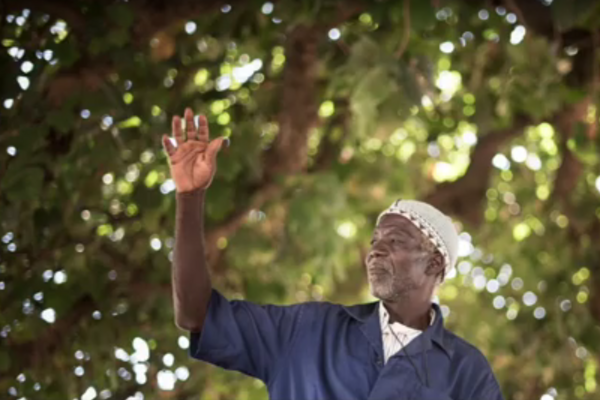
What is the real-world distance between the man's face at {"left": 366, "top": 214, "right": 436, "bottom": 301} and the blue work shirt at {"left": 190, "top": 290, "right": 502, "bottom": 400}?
8 cm

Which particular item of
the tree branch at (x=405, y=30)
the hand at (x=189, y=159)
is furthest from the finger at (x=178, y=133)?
the tree branch at (x=405, y=30)

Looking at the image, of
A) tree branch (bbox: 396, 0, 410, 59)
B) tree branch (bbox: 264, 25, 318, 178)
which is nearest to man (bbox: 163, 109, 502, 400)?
tree branch (bbox: 396, 0, 410, 59)

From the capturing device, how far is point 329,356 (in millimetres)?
2861

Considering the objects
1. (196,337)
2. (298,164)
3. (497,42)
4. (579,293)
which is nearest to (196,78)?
(298,164)

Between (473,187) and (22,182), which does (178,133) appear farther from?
(473,187)

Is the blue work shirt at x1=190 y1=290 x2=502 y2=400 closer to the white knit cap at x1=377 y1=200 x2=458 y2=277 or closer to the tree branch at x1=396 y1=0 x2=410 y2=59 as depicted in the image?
the white knit cap at x1=377 y1=200 x2=458 y2=277

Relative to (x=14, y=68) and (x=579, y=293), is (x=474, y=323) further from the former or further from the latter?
(x=14, y=68)

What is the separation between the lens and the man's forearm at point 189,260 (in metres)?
2.78

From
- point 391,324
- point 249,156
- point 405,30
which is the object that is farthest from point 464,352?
point 249,156

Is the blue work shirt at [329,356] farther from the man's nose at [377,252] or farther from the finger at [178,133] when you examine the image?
the finger at [178,133]

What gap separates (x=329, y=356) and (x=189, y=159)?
0.53 meters

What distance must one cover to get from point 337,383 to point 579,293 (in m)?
2.84

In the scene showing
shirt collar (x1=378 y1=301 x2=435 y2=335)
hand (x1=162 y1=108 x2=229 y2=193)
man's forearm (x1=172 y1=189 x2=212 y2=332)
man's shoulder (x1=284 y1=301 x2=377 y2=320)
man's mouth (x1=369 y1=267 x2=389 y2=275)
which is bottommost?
shirt collar (x1=378 y1=301 x2=435 y2=335)

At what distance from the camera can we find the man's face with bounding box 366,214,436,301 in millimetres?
2991
